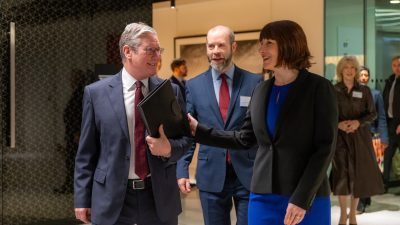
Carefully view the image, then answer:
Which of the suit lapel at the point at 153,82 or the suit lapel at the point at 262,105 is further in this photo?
the suit lapel at the point at 153,82

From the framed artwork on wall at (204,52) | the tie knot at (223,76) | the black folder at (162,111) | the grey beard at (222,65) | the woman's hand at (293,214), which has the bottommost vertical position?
the woman's hand at (293,214)

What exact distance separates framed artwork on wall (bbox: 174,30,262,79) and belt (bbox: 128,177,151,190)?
22.0 feet

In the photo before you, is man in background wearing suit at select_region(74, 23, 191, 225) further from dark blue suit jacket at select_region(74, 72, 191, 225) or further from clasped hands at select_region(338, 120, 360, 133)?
clasped hands at select_region(338, 120, 360, 133)

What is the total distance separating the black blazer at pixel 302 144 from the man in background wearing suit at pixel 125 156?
445 mm

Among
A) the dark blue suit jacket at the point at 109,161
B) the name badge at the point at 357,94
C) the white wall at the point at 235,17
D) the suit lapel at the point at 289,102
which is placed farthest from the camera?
the white wall at the point at 235,17

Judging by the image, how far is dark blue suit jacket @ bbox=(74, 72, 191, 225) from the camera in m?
2.52

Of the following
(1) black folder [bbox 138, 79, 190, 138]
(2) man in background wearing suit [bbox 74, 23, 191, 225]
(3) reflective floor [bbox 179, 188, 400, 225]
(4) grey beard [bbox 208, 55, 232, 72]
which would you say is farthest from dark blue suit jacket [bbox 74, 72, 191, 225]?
(3) reflective floor [bbox 179, 188, 400, 225]

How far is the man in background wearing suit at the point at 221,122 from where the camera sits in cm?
327

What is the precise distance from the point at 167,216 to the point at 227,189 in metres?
0.78

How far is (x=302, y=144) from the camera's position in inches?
92.3

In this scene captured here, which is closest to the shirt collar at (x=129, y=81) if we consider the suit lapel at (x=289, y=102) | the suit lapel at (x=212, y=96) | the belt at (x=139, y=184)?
the belt at (x=139, y=184)

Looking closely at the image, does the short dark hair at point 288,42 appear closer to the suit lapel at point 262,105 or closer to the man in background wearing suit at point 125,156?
the suit lapel at point 262,105

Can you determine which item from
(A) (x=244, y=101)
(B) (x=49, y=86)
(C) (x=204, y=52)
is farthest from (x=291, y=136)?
(C) (x=204, y=52)

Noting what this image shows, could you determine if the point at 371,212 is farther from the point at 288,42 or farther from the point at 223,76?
the point at 288,42
